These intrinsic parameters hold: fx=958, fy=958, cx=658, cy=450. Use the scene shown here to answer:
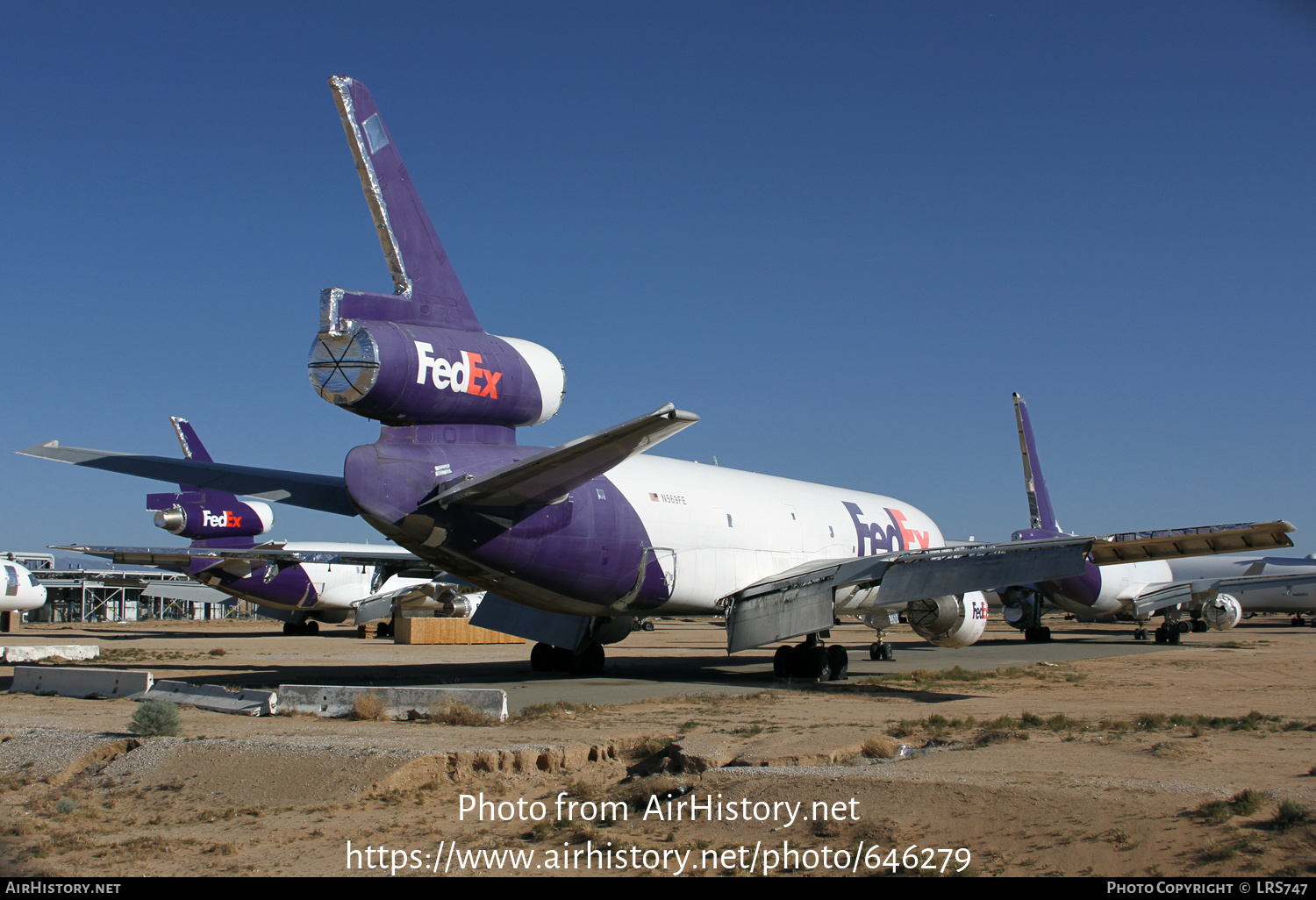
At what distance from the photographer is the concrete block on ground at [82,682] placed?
44.4 ft

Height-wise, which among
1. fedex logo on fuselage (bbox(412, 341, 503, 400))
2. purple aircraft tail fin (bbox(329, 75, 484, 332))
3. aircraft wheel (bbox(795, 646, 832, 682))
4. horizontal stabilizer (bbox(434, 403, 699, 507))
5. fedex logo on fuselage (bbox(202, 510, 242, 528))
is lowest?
aircraft wheel (bbox(795, 646, 832, 682))

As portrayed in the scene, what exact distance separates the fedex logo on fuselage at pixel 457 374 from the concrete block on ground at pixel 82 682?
605 centimetres

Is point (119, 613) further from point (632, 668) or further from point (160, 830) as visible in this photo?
point (160, 830)

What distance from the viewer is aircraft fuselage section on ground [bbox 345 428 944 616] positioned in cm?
1213

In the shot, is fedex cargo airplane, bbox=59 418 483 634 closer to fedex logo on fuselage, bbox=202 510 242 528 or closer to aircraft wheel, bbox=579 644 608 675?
fedex logo on fuselage, bbox=202 510 242 528

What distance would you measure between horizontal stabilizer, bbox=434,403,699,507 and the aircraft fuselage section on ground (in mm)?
314

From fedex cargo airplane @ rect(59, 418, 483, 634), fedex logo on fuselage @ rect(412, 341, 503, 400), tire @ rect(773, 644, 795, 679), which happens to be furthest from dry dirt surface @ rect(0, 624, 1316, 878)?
fedex cargo airplane @ rect(59, 418, 483, 634)

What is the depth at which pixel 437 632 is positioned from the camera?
34.7 metres

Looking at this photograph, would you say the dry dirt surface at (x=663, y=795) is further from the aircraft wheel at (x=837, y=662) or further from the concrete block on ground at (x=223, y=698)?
the aircraft wheel at (x=837, y=662)

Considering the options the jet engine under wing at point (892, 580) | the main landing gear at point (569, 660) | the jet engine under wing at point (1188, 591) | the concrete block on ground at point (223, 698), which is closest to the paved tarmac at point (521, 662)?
the main landing gear at point (569, 660)

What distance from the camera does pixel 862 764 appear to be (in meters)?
7.80

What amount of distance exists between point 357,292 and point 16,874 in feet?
25.2

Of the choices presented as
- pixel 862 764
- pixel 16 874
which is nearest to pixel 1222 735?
pixel 862 764

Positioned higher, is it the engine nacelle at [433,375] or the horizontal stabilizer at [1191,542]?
the engine nacelle at [433,375]
